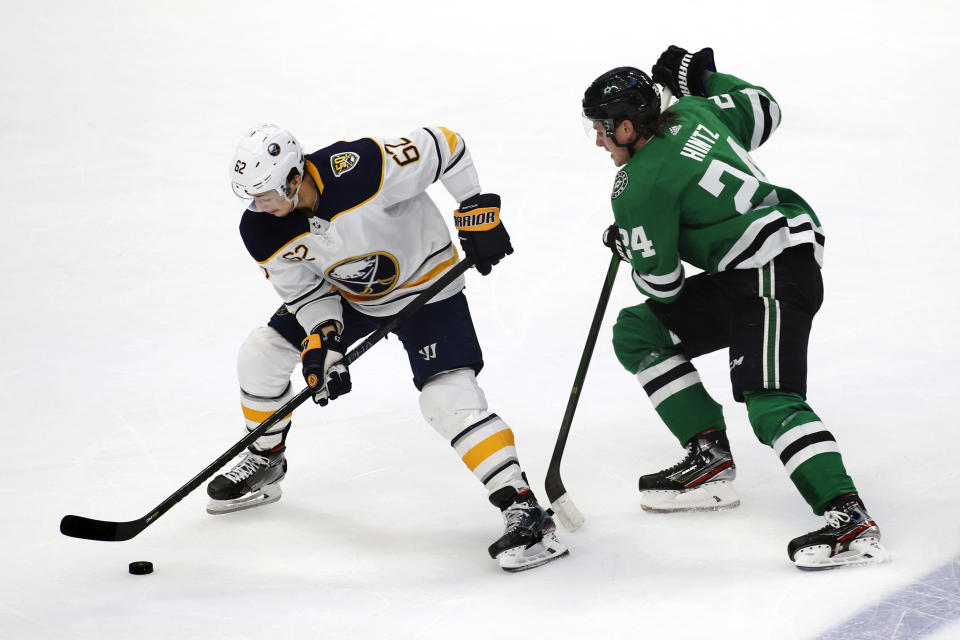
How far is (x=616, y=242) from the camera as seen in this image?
108 inches

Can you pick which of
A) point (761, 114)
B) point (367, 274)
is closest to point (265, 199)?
point (367, 274)

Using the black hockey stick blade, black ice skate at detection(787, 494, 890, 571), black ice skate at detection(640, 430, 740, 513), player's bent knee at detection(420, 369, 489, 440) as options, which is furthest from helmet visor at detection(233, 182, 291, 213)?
black ice skate at detection(787, 494, 890, 571)

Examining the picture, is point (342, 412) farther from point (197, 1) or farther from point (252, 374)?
point (197, 1)

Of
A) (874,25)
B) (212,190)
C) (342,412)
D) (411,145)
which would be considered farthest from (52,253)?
(874,25)

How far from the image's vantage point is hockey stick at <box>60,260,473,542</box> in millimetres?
2766

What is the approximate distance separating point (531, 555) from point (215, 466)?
874 mm

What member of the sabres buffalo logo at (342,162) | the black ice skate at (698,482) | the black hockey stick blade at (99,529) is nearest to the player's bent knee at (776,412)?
the black ice skate at (698,482)

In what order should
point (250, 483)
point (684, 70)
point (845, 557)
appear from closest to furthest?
point (845, 557) → point (684, 70) → point (250, 483)

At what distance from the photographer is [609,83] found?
255 centimetres

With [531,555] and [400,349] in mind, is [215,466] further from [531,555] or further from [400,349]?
[400,349]

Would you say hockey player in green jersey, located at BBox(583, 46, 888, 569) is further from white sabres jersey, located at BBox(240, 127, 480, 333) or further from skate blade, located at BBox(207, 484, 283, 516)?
skate blade, located at BBox(207, 484, 283, 516)

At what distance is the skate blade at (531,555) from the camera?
259cm

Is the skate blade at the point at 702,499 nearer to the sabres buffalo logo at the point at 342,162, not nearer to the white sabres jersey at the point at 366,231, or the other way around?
the white sabres jersey at the point at 366,231

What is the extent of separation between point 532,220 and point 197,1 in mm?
4388
